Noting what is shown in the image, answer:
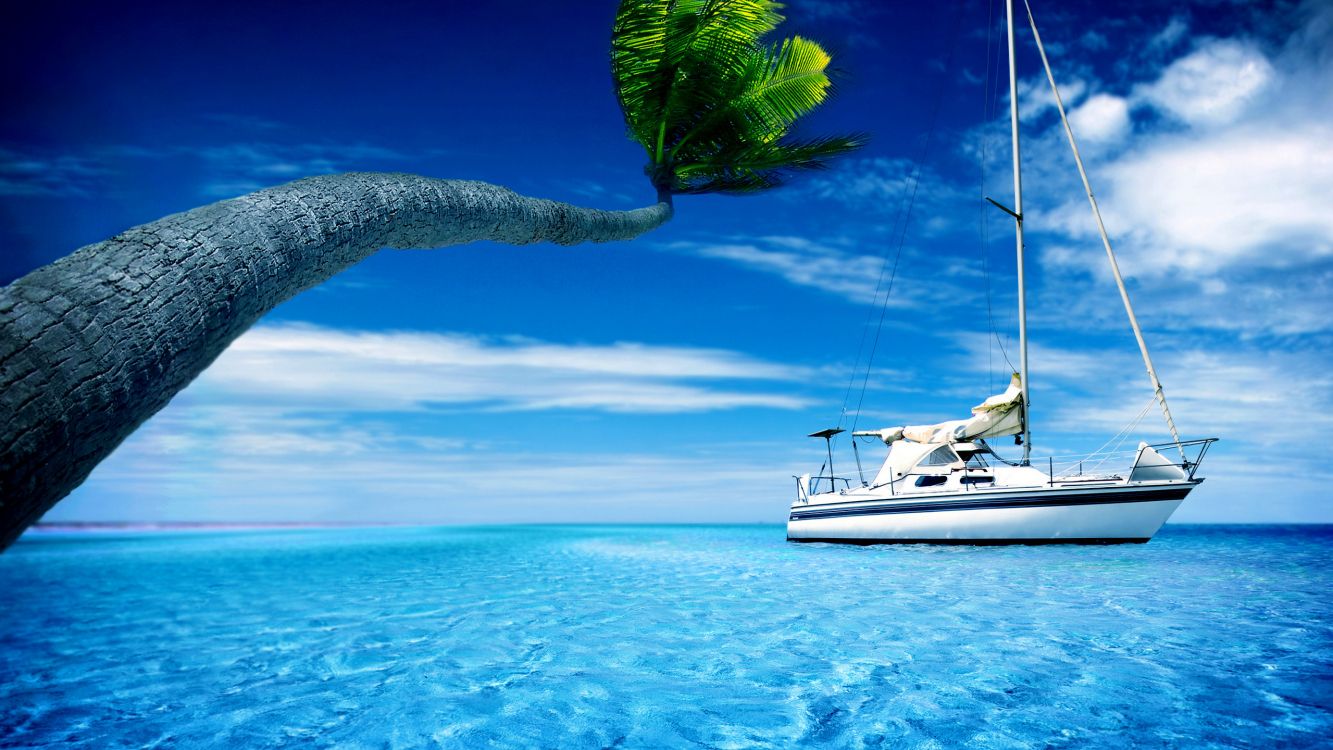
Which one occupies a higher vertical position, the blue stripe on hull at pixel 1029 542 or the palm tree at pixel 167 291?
the palm tree at pixel 167 291

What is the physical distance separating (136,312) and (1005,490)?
56.8 ft

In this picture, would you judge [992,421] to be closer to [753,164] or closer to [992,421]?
[992,421]

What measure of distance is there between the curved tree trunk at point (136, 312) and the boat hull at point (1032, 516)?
1632 centimetres

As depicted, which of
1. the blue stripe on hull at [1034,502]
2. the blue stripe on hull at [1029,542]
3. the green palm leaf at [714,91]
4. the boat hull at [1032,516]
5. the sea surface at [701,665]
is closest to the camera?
the sea surface at [701,665]

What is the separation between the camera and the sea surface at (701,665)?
446 cm

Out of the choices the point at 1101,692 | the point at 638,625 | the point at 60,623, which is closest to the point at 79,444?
the point at 1101,692

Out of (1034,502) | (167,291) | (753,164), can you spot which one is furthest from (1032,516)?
(167,291)

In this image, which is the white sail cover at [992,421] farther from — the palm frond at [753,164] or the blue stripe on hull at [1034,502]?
the palm frond at [753,164]

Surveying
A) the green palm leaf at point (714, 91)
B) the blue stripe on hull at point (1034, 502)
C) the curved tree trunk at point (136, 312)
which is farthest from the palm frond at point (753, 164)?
the blue stripe on hull at point (1034, 502)

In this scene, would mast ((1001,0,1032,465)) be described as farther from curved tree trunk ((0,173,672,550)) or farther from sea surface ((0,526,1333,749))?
curved tree trunk ((0,173,672,550))

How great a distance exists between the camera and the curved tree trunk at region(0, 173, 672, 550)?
68.7 inches

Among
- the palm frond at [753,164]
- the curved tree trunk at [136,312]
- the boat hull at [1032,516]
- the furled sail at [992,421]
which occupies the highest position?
the palm frond at [753,164]

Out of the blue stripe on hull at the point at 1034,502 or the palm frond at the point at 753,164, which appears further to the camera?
the blue stripe on hull at the point at 1034,502

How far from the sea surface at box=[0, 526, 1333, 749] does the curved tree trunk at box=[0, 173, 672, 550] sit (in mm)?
3154
